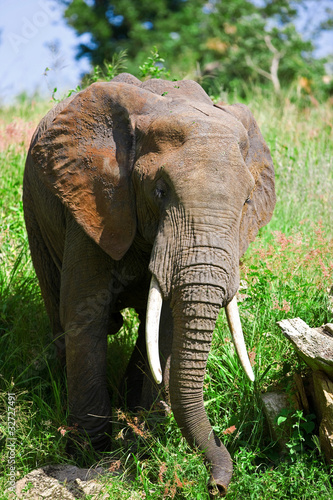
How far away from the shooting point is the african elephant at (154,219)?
3.29 metres

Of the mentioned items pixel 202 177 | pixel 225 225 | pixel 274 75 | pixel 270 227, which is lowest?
pixel 225 225

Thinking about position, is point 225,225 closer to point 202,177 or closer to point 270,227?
point 202,177

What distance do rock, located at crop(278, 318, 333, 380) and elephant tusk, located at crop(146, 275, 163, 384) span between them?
971mm

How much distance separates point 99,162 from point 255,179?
1.17m

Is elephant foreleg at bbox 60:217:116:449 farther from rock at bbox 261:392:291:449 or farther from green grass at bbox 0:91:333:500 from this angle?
rock at bbox 261:392:291:449

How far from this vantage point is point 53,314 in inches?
201

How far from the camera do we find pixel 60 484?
3883mm

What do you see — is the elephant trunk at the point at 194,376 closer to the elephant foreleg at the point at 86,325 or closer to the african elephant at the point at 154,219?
the african elephant at the point at 154,219

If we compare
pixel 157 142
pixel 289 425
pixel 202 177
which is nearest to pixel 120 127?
pixel 157 142

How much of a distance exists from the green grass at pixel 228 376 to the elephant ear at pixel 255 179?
70 cm

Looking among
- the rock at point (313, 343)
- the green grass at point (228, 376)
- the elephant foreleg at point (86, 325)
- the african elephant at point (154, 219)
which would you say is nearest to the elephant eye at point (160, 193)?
the african elephant at point (154, 219)

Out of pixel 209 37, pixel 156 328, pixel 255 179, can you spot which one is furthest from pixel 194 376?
pixel 209 37

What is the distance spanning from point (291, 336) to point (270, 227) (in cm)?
262

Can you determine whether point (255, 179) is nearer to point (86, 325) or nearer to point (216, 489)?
point (86, 325)
